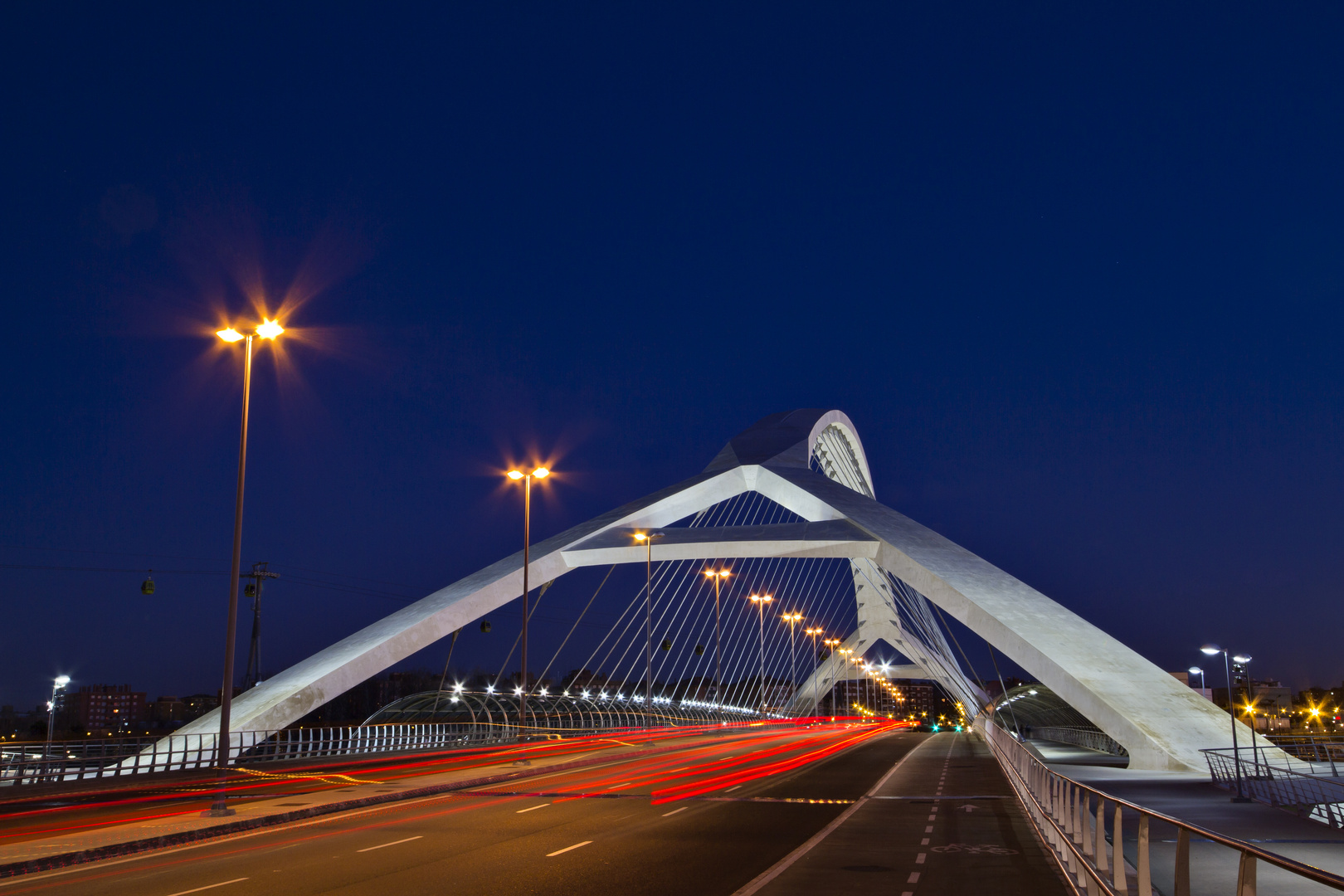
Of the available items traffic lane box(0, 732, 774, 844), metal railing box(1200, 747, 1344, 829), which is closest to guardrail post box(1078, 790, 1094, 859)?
metal railing box(1200, 747, 1344, 829)

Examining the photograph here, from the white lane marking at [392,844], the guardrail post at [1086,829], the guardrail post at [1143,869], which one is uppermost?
the guardrail post at [1143,869]

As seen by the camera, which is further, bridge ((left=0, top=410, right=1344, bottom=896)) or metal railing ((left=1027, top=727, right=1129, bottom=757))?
metal railing ((left=1027, top=727, right=1129, bottom=757))

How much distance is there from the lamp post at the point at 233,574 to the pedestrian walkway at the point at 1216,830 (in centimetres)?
1188

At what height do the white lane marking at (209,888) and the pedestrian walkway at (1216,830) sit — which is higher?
the white lane marking at (209,888)

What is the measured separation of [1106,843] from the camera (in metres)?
8.09

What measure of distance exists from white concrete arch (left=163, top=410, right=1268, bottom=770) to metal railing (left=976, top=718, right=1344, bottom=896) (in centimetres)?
953

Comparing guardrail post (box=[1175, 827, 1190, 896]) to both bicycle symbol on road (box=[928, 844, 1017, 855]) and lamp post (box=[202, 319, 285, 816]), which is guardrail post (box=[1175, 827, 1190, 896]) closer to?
bicycle symbol on road (box=[928, 844, 1017, 855])

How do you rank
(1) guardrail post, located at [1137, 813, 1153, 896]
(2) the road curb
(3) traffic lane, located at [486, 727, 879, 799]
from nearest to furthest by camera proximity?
(1) guardrail post, located at [1137, 813, 1153, 896]
(2) the road curb
(3) traffic lane, located at [486, 727, 879, 799]

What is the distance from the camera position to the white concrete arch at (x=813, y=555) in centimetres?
2569

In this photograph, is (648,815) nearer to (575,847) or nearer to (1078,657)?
(575,847)

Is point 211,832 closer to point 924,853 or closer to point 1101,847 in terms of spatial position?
point 924,853

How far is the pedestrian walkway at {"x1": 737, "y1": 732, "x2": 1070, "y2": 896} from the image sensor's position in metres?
9.50

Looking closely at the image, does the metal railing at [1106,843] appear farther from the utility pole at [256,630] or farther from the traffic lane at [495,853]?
the utility pole at [256,630]

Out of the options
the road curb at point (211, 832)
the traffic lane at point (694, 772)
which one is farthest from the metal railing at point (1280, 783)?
the road curb at point (211, 832)
